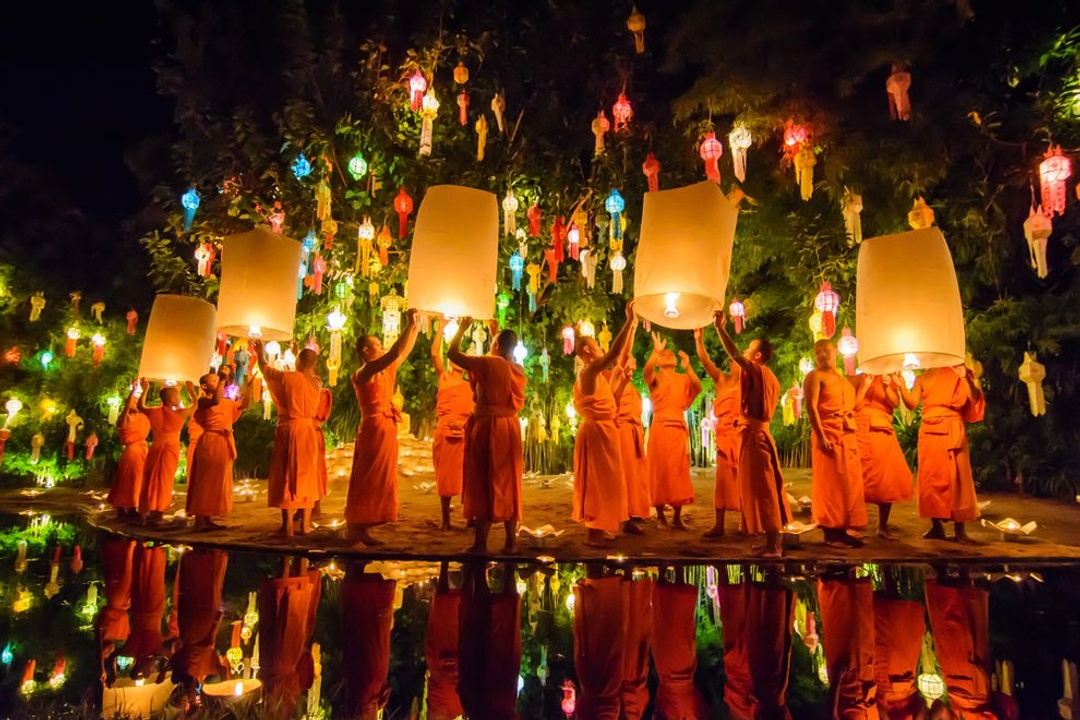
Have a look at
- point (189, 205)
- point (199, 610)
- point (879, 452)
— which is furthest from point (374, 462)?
point (189, 205)

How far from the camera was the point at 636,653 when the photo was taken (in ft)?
9.42

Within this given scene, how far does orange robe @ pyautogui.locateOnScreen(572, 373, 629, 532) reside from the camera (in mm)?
5387

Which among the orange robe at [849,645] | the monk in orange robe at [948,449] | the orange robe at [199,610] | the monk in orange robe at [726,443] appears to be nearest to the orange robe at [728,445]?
the monk in orange robe at [726,443]

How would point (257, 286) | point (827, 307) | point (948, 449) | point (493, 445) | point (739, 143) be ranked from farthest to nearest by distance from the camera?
1. point (827, 307)
2. point (739, 143)
3. point (948, 449)
4. point (257, 286)
5. point (493, 445)

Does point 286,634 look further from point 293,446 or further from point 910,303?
point 910,303

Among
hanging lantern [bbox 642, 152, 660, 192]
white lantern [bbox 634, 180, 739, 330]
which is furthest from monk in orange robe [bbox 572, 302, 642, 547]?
hanging lantern [bbox 642, 152, 660, 192]

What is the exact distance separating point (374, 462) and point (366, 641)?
2382mm

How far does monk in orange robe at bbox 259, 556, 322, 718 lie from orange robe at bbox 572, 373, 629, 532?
6.78 ft

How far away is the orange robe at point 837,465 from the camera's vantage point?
540 centimetres

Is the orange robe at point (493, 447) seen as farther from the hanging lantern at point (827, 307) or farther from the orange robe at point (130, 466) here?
the hanging lantern at point (827, 307)

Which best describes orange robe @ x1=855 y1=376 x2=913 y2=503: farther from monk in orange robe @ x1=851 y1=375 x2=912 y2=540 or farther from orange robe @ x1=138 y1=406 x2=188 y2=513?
orange robe @ x1=138 y1=406 x2=188 y2=513

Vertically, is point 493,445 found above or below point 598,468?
above

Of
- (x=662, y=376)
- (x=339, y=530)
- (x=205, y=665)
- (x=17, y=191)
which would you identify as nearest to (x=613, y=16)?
(x=662, y=376)

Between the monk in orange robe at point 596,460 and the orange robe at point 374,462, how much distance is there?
1449mm
